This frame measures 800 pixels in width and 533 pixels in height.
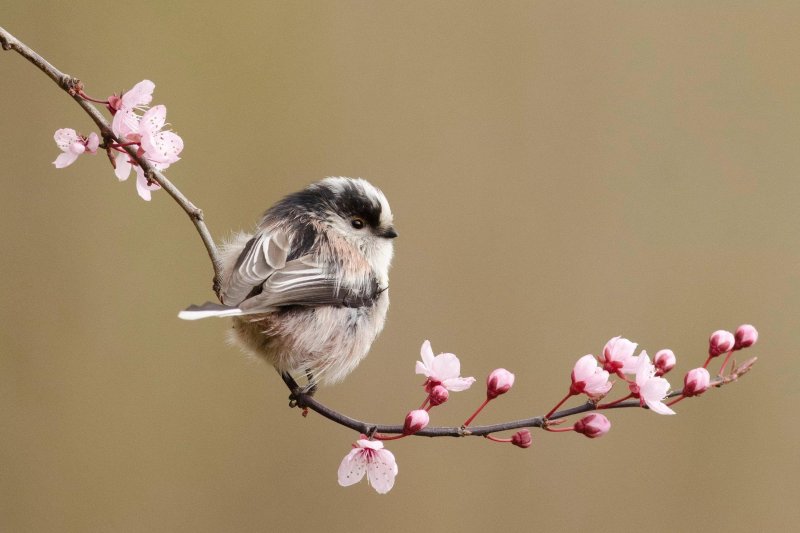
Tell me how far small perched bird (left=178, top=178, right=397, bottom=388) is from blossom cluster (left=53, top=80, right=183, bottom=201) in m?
0.26

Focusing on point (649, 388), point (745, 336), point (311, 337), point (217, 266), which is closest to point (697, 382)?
point (649, 388)

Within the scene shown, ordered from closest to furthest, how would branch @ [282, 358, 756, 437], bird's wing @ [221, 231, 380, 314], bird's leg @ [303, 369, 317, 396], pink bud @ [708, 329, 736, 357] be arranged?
branch @ [282, 358, 756, 437] → pink bud @ [708, 329, 736, 357] → bird's wing @ [221, 231, 380, 314] → bird's leg @ [303, 369, 317, 396]

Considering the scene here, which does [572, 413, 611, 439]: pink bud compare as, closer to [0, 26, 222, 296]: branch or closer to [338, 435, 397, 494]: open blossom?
[338, 435, 397, 494]: open blossom

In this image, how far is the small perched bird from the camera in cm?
151

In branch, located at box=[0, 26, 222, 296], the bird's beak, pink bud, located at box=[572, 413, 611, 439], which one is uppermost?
the bird's beak

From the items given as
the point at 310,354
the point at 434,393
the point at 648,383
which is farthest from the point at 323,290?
the point at 648,383

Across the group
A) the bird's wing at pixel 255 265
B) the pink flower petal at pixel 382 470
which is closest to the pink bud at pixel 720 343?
the pink flower petal at pixel 382 470

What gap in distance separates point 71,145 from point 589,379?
97 cm

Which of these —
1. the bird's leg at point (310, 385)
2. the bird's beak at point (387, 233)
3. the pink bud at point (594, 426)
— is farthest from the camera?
the bird's beak at point (387, 233)

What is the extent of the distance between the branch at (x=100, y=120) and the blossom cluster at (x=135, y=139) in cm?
2

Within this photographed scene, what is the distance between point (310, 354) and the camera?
1592 mm

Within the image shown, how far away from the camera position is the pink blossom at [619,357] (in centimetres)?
129

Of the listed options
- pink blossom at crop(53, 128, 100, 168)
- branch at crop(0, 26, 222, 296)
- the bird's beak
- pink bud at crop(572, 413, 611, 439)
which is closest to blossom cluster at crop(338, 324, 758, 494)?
pink bud at crop(572, 413, 611, 439)

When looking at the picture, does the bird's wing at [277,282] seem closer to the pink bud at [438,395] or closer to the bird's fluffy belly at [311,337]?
the bird's fluffy belly at [311,337]
